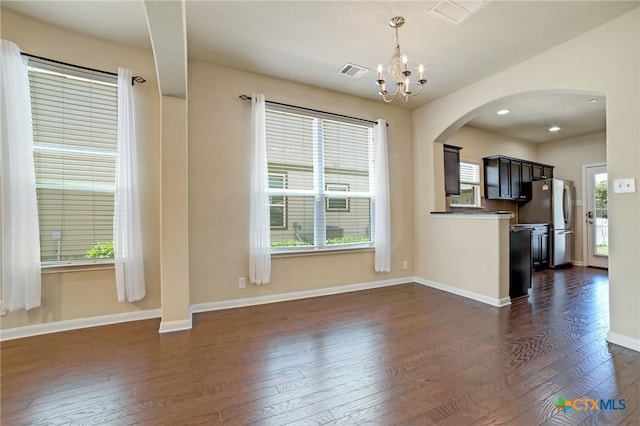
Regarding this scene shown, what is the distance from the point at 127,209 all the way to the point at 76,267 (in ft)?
2.43

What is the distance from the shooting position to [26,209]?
96.4 inches

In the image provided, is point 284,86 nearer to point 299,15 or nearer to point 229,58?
point 229,58

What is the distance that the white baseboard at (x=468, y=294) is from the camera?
338 centimetres

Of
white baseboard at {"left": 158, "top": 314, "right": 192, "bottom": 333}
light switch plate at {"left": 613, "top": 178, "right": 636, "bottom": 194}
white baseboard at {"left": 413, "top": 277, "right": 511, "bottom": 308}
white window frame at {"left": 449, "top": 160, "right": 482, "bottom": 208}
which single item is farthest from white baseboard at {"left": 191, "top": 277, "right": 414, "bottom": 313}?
light switch plate at {"left": 613, "top": 178, "right": 636, "bottom": 194}

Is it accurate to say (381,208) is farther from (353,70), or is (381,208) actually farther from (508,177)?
(508,177)

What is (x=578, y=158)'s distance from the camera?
6.18 meters

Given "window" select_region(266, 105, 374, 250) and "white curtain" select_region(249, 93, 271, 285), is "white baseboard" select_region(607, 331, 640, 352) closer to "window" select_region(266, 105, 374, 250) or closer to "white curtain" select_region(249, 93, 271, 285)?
"window" select_region(266, 105, 374, 250)

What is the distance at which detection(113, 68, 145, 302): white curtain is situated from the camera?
9.13 feet

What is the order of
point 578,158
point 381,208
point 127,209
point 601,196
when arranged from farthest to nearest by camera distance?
point 578,158 < point 601,196 < point 381,208 < point 127,209

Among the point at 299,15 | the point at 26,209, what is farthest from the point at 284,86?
the point at 26,209

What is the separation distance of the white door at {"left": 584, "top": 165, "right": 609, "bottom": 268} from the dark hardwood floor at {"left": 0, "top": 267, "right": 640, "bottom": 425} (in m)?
3.79

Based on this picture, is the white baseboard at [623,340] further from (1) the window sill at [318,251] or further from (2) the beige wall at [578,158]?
(2) the beige wall at [578,158]

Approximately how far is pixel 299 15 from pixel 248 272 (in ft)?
9.19

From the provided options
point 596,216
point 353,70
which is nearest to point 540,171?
point 596,216
